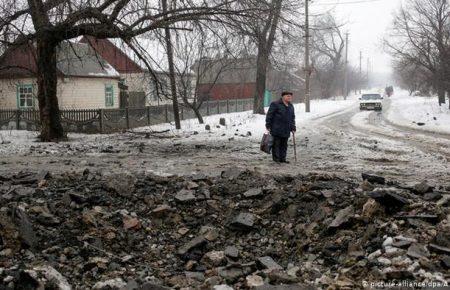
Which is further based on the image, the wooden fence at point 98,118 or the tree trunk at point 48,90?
the wooden fence at point 98,118

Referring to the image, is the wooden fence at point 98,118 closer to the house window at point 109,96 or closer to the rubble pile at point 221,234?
the house window at point 109,96

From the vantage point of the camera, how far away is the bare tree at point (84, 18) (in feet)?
44.1

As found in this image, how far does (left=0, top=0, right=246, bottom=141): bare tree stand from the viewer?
529 inches

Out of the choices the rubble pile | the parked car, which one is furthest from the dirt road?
the parked car

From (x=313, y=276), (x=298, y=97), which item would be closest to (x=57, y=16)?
(x=313, y=276)

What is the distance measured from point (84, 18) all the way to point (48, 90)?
3772mm

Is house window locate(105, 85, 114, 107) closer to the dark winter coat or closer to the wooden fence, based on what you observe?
the wooden fence

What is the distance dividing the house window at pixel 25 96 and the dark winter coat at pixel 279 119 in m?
21.3

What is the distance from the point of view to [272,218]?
20.9ft

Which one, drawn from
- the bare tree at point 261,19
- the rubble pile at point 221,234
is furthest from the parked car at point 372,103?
the rubble pile at point 221,234

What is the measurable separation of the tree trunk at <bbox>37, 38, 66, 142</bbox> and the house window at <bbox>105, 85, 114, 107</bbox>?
577 inches

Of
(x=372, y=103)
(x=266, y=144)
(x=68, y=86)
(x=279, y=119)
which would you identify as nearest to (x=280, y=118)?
(x=279, y=119)

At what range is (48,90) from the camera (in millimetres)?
16125

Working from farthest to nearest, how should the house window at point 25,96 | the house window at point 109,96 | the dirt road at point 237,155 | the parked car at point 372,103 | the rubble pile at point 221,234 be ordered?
the parked car at point 372,103 → the house window at point 109,96 → the house window at point 25,96 → the dirt road at point 237,155 → the rubble pile at point 221,234
